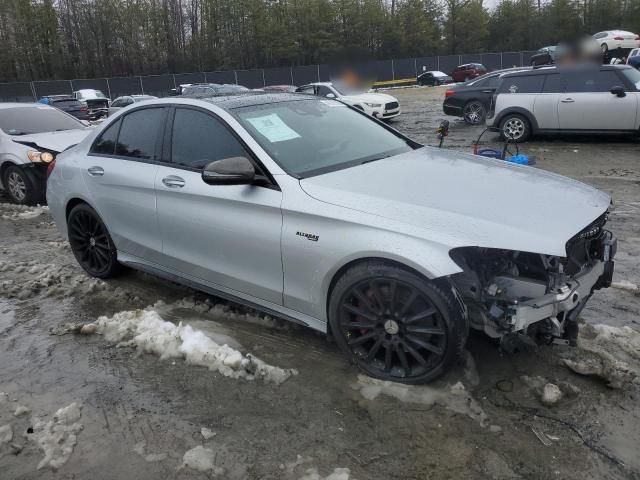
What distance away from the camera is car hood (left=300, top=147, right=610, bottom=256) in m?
2.81

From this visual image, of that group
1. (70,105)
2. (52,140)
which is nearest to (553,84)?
(52,140)

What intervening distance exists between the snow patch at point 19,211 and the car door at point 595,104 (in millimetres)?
9863

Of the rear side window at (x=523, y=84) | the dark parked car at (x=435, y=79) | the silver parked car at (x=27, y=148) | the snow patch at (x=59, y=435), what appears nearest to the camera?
the snow patch at (x=59, y=435)

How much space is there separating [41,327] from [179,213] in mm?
1504

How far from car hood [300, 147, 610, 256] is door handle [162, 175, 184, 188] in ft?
3.51

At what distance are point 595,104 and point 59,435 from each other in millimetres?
11009

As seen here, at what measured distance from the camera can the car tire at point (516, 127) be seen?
11.7 metres

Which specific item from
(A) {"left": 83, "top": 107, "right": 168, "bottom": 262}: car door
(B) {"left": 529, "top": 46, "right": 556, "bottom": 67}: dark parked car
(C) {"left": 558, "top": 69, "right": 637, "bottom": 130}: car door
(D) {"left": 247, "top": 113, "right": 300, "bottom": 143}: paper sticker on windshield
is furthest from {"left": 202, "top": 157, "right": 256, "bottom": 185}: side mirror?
(B) {"left": 529, "top": 46, "right": 556, "bottom": 67}: dark parked car

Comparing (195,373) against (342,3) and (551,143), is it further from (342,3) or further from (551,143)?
(342,3)

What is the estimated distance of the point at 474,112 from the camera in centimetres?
1541

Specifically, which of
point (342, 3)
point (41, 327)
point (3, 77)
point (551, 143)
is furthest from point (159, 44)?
point (41, 327)

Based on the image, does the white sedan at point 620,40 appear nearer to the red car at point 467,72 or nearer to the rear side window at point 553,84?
the red car at point 467,72

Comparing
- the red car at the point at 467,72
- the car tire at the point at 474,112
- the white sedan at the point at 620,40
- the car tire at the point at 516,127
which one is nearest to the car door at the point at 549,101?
the car tire at the point at 516,127

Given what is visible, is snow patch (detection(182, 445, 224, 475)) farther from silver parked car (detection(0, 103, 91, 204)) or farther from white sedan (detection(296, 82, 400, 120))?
white sedan (detection(296, 82, 400, 120))
